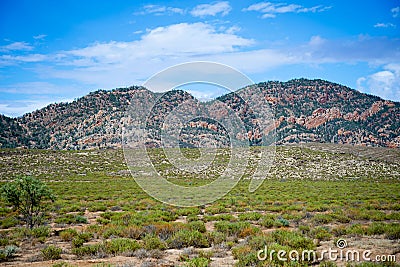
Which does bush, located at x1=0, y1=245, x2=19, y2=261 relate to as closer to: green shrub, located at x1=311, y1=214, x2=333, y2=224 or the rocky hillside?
green shrub, located at x1=311, y1=214, x2=333, y2=224

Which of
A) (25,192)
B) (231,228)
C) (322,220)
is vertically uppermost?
(25,192)

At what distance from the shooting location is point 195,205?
2192 centimetres

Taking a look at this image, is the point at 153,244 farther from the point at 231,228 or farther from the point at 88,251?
the point at 231,228

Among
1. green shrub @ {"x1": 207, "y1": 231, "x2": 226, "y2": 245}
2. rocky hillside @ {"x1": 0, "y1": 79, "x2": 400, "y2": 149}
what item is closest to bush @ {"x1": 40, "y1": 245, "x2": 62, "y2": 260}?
green shrub @ {"x1": 207, "y1": 231, "x2": 226, "y2": 245}

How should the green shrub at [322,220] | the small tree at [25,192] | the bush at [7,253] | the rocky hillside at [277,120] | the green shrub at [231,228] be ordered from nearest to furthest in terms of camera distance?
the bush at [7,253], the green shrub at [231,228], the small tree at [25,192], the green shrub at [322,220], the rocky hillside at [277,120]

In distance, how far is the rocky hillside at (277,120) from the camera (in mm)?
80938

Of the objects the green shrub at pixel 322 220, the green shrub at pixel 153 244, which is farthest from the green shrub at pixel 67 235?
the green shrub at pixel 322 220

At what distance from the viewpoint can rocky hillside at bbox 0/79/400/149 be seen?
3187 inches

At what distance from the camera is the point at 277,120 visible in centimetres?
9094

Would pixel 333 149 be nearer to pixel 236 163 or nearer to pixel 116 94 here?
pixel 236 163

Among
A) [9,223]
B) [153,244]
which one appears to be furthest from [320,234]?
[9,223]

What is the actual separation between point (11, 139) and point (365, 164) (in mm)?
79440

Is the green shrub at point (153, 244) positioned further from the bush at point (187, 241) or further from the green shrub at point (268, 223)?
the green shrub at point (268, 223)

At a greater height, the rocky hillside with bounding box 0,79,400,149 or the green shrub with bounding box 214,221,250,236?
the rocky hillside with bounding box 0,79,400,149
